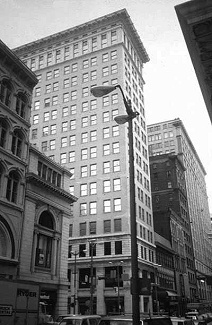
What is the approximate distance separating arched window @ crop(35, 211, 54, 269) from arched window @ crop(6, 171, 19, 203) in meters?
4.52

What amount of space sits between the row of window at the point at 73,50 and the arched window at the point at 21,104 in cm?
4982

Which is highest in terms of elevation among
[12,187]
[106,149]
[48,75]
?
[48,75]

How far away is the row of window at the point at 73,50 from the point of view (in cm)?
8156

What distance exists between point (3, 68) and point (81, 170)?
37350mm

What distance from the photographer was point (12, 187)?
32.1 m

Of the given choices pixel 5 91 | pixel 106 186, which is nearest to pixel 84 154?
pixel 106 186

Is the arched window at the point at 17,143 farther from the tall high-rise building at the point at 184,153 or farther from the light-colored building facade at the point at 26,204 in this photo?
the tall high-rise building at the point at 184,153

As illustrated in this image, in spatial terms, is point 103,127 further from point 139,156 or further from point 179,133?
point 179,133

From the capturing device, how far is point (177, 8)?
35.1ft

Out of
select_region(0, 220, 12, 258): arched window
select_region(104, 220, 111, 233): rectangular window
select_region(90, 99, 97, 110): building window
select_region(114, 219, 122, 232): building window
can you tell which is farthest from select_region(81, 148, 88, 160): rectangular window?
select_region(0, 220, 12, 258): arched window

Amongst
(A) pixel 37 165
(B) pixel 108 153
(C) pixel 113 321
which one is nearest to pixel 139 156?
(B) pixel 108 153

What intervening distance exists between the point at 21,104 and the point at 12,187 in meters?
9.52

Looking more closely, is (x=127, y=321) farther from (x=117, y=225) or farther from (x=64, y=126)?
(x=64, y=126)

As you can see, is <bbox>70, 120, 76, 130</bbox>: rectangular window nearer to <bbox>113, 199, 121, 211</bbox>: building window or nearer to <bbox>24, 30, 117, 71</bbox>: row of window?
<bbox>24, 30, 117, 71</bbox>: row of window
